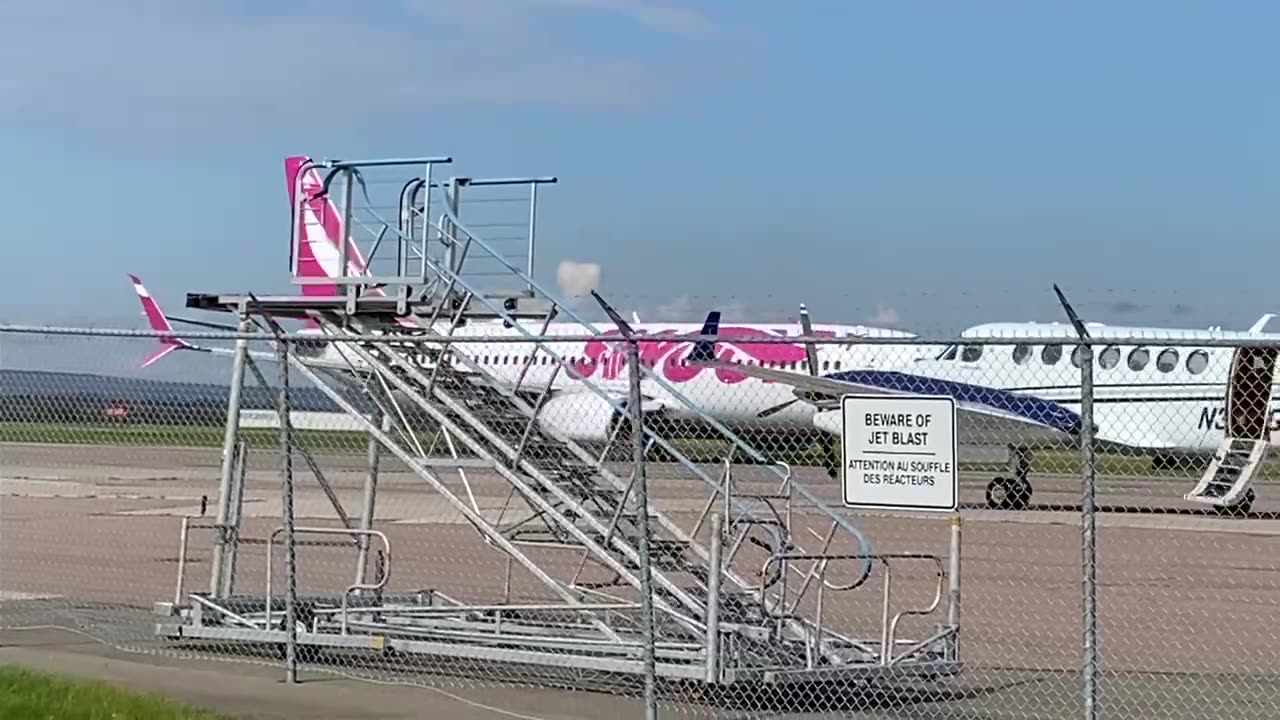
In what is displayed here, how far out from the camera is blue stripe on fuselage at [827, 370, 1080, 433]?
103 ft

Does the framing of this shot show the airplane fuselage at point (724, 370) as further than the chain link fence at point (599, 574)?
Yes

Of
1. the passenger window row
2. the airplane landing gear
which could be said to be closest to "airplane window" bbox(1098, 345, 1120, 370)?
the passenger window row

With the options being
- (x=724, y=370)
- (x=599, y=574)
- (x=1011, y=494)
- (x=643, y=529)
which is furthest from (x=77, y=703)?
(x=724, y=370)

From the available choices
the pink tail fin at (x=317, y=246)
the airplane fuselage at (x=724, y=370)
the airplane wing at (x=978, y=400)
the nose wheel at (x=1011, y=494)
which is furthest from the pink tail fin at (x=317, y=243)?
the airplane fuselage at (x=724, y=370)

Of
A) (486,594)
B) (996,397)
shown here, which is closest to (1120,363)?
(996,397)

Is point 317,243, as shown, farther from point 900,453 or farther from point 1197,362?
point 1197,362

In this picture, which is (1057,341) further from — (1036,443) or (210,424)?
(1036,443)

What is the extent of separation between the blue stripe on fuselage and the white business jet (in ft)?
0.06

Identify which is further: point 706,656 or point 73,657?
point 73,657

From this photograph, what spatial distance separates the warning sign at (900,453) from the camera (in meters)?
8.97

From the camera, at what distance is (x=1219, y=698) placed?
1142 centimetres

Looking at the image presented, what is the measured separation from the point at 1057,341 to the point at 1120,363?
76.7ft

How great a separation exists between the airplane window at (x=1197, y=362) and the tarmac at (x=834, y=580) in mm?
2273

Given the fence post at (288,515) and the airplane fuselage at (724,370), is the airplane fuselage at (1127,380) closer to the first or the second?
the airplane fuselage at (724,370)
